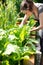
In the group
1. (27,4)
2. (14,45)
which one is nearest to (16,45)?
(14,45)

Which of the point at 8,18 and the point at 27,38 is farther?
the point at 8,18

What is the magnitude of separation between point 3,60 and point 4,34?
0.45 m

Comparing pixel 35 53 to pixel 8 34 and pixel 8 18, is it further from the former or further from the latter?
pixel 8 18

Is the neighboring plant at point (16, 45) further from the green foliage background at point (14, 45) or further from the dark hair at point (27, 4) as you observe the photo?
the dark hair at point (27, 4)

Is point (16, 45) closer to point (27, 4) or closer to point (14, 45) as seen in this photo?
point (14, 45)

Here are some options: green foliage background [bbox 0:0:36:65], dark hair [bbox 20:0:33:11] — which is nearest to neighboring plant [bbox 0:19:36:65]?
green foliage background [bbox 0:0:36:65]

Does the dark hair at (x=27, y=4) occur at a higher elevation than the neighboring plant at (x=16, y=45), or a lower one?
higher

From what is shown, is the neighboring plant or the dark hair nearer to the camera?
the dark hair

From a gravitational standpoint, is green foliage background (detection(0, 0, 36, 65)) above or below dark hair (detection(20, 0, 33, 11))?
below

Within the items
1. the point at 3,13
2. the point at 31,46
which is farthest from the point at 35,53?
the point at 3,13

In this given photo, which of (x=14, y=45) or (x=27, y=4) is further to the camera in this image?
(x=14, y=45)

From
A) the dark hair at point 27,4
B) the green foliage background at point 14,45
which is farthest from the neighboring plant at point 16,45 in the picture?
the dark hair at point 27,4

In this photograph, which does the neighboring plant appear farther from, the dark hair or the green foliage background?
the dark hair

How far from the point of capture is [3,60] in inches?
157
